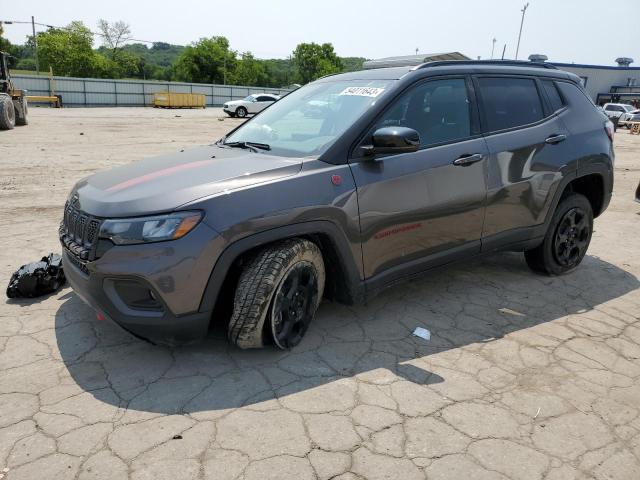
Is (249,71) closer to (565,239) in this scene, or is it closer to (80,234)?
(565,239)

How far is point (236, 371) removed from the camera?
294 cm

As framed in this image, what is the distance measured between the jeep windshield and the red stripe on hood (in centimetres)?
48

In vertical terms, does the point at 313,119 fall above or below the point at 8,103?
below

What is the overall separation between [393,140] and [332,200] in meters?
0.51

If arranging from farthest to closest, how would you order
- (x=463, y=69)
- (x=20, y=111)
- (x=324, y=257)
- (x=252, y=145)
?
(x=20, y=111), (x=463, y=69), (x=252, y=145), (x=324, y=257)

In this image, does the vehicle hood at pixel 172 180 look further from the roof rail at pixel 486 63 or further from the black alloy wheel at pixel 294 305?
the roof rail at pixel 486 63

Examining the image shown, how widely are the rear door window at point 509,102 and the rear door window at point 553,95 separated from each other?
5.5 inches

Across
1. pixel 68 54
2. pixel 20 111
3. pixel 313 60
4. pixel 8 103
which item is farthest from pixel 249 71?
pixel 8 103

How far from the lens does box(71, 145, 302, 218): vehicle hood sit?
8.81 feet

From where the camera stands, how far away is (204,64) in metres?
83.4

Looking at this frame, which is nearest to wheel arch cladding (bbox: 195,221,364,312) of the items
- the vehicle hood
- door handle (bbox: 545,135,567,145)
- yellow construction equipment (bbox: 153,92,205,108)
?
the vehicle hood

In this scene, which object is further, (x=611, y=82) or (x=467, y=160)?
(x=611, y=82)

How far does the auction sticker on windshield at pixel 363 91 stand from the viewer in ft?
11.2

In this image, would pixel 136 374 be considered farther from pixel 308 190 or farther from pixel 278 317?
pixel 308 190
